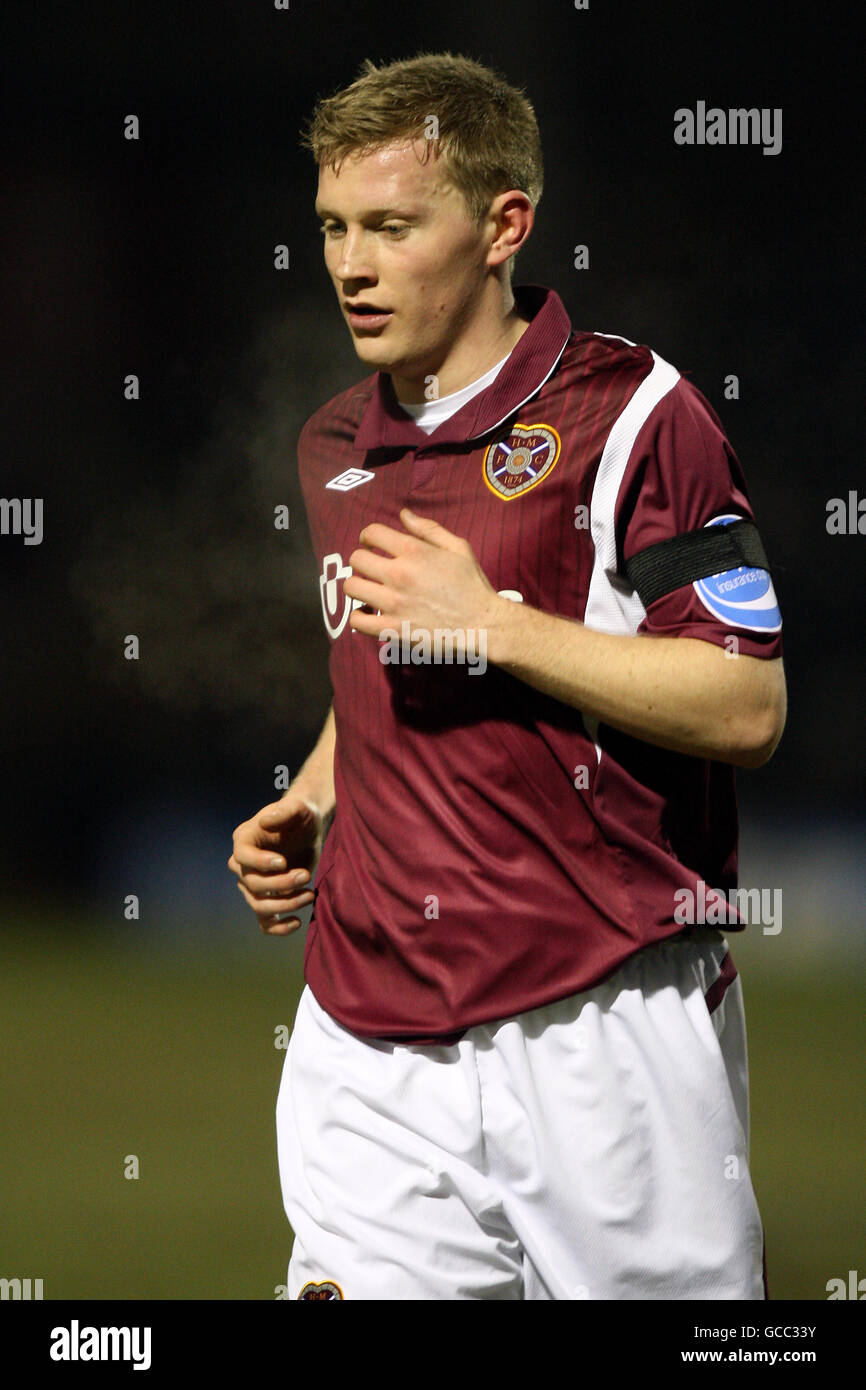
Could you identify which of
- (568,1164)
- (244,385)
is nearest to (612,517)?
(568,1164)

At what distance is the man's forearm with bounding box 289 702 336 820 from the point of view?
5.35 feet

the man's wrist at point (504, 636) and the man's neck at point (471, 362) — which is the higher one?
the man's neck at point (471, 362)

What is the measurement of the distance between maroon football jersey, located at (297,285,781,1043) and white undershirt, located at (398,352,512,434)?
25mm

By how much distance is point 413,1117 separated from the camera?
1.38 m

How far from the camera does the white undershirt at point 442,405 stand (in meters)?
1.46

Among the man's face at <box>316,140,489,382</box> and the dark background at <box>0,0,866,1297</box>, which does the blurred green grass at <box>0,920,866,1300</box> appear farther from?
the man's face at <box>316,140,489,382</box>

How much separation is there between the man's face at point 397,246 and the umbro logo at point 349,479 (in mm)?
156

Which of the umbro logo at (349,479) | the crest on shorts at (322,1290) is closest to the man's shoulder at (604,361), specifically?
the umbro logo at (349,479)

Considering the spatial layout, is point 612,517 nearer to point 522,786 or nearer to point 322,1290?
point 522,786

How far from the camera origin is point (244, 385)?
3037 millimetres

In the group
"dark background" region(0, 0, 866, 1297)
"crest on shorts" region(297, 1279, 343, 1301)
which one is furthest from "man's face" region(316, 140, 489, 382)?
"dark background" region(0, 0, 866, 1297)

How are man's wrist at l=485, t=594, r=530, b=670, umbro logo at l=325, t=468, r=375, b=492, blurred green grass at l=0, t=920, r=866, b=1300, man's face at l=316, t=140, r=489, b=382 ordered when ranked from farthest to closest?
blurred green grass at l=0, t=920, r=866, b=1300
umbro logo at l=325, t=468, r=375, b=492
man's face at l=316, t=140, r=489, b=382
man's wrist at l=485, t=594, r=530, b=670

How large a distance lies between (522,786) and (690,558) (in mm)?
271

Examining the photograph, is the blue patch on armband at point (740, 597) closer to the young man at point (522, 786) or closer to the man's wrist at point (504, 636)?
the young man at point (522, 786)
